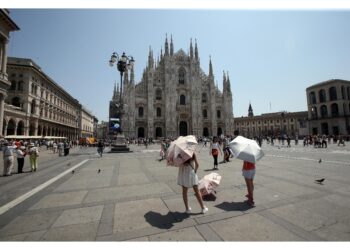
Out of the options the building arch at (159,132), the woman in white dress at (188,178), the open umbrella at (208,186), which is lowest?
the open umbrella at (208,186)

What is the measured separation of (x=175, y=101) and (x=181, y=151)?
43.5 m

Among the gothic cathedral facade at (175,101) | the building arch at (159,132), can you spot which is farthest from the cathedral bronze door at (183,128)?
the building arch at (159,132)

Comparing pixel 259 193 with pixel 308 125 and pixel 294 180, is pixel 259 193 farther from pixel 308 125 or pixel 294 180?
pixel 308 125

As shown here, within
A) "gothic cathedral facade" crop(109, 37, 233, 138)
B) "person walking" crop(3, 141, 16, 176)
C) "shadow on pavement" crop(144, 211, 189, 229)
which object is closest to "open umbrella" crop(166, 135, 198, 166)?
"shadow on pavement" crop(144, 211, 189, 229)

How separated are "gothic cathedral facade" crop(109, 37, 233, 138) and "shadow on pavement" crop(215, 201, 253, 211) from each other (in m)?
39.8

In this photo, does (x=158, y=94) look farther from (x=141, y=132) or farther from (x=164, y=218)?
(x=164, y=218)

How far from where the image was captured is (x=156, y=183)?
570cm

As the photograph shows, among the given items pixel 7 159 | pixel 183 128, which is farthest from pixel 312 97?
pixel 7 159

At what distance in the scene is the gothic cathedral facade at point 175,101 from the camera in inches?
1732

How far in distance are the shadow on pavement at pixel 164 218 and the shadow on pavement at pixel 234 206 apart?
85 centimetres

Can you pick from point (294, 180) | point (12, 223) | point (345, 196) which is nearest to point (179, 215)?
point (12, 223)

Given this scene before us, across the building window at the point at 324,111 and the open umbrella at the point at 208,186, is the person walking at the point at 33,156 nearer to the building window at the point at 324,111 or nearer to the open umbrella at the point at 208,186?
the open umbrella at the point at 208,186

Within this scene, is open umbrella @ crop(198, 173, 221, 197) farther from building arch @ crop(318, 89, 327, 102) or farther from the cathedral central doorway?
building arch @ crop(318, 89, 327, 102)

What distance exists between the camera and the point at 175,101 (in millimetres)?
46250
